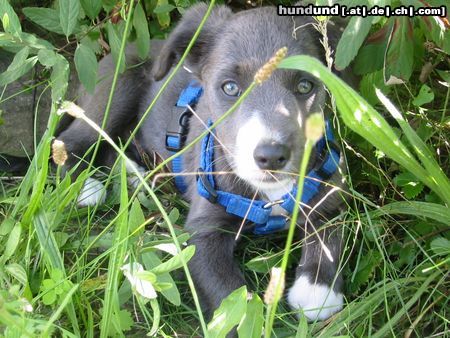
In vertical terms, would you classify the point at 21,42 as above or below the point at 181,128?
above

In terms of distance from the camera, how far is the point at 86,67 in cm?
274

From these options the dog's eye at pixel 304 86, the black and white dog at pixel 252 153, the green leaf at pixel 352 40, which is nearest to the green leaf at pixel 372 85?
the black and white dog at pixel 252 153

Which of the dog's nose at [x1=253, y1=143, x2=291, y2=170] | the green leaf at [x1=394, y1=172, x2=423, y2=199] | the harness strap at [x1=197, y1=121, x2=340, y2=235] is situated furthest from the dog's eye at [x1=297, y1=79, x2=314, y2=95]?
the green leaf at [x1=394, y1=172, x2=423, y2=199]

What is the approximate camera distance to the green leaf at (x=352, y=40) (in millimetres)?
2311

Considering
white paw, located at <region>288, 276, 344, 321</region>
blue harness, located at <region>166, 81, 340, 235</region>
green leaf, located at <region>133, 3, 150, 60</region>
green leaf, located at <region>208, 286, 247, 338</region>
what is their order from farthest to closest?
green leaf, located at <region>133, 3, 150, 60</region>, blue harness, located at <region>166, 81, 340, 235</region>, white paw, located at <region>288, 276, 344, 321</region>, green leaf, located at <region>208, 286, 247, 338</region>

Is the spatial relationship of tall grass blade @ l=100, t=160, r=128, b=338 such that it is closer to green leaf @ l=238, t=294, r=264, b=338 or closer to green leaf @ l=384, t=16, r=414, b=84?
green leaf @ l=238, t=294, r=264, b=338

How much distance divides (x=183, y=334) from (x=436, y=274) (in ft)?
3.05

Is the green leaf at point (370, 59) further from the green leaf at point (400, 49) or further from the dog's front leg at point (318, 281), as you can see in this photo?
the dog's front leg at point (318, 281)

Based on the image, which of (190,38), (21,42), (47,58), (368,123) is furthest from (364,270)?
(21,42)

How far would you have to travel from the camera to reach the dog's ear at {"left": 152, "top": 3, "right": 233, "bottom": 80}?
2.90 meters

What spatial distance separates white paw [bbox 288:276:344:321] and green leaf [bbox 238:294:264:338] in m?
0.51

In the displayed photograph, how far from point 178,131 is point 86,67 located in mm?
668

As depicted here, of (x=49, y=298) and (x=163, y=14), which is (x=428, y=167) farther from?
(x=163, y=14)

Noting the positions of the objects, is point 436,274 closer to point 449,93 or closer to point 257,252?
point 257,252
